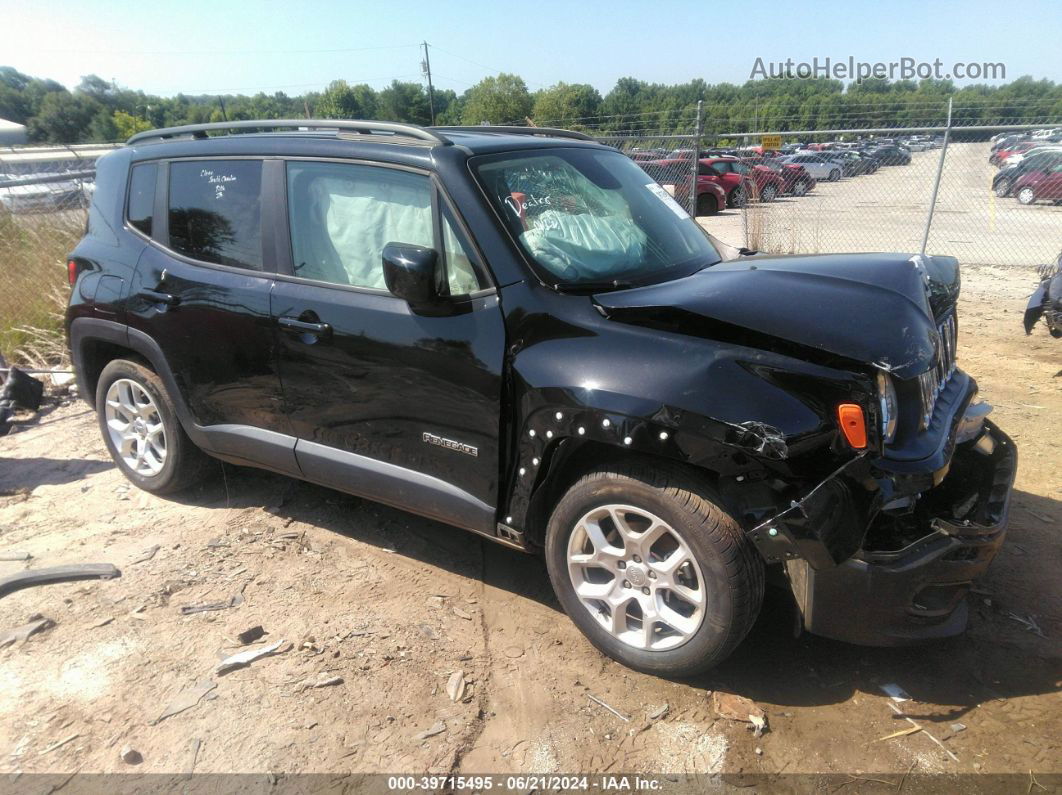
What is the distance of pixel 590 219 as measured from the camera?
340 centimetres

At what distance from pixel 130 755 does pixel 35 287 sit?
6807mm

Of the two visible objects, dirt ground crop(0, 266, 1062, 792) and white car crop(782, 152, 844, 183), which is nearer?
dirt ground crop(0, 266, 1062, 792)

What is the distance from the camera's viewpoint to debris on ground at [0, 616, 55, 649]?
3226mm

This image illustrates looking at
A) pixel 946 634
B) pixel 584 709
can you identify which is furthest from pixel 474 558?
pixel 946 634

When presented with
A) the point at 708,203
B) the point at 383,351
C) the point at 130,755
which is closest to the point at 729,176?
the point at 708,203

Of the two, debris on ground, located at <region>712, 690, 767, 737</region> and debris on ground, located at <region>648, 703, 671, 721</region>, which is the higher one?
debris on ground, located at <region>712, 690, 767, 737</region>

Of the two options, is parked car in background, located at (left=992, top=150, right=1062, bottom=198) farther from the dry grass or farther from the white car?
the dry grass

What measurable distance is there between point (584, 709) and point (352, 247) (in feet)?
7.11

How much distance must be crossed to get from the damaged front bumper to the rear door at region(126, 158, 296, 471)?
2440mm

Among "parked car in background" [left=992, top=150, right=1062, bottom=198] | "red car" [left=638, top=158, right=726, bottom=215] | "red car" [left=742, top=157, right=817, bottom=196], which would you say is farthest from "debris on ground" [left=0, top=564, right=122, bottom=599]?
"parked car in background" [left=992, top=150, right=1062, bottom=198]

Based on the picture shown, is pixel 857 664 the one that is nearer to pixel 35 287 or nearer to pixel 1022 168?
pixel 35 287

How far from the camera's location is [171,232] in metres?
3.99

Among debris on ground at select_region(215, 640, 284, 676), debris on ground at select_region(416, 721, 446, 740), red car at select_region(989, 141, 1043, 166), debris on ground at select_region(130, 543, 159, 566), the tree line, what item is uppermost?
the tree line

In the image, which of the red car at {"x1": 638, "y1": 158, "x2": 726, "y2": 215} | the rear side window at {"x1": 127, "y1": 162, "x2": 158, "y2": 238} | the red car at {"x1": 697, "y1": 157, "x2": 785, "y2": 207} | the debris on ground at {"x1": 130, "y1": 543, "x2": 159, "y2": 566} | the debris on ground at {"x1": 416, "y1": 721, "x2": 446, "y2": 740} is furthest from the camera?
the red car at {"x1": 697, "y1": 157, "x2": 785, "y2": 207}
